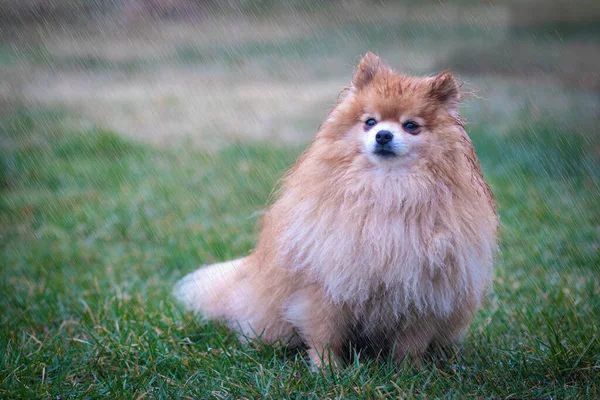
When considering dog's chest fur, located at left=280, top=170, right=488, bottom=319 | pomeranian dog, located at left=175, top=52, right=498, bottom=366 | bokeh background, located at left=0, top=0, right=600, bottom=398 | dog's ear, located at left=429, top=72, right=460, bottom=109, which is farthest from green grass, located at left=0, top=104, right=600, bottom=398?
dog's ear, located at left=429, top=72, right=460, bottom=109

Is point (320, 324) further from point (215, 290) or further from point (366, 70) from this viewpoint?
point (366, 70)

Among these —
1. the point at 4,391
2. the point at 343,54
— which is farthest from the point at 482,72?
the point at 4,391

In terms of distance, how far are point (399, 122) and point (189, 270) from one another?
2.51 m

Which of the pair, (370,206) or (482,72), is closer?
(370,206)

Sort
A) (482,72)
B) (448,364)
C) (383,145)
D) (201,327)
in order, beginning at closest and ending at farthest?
(383,145) → (448,364) → (201,327) → (482,72)

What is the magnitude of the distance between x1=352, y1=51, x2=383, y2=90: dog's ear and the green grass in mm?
1319

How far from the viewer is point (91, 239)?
17.6 feet

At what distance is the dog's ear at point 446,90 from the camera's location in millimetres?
2752

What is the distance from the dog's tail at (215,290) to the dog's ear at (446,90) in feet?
4.65

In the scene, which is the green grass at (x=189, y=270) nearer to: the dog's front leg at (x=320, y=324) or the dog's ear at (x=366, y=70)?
the dog's front leg at (x=320, y=324)

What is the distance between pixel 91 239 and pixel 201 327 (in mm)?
2305

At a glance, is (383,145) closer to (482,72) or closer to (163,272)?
(163,272)

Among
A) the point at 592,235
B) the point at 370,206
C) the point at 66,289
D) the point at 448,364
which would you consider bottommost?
the point at 592,235

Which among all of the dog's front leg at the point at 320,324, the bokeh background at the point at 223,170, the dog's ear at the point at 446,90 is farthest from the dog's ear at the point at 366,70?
the dog's front leg at the point at 320,324
